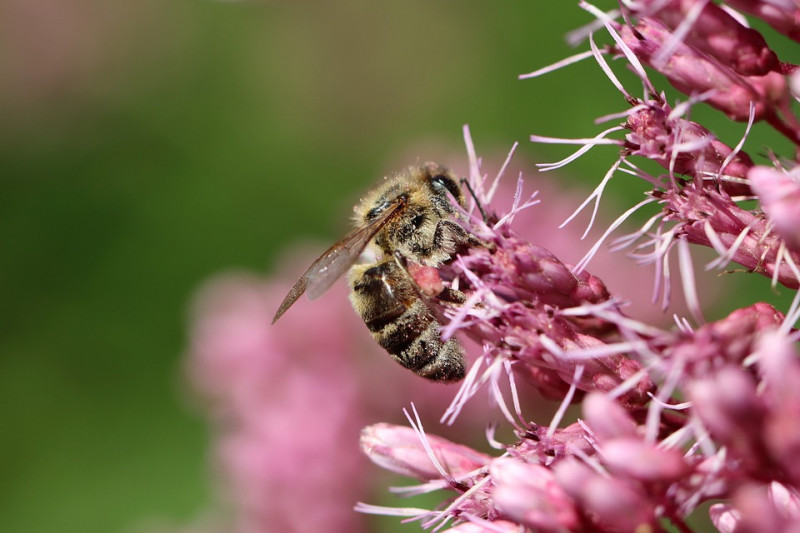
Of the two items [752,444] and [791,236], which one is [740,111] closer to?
[791,236]

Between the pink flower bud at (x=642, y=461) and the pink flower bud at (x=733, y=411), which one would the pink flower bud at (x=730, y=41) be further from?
the pink flower bud at (x=642, y=461)

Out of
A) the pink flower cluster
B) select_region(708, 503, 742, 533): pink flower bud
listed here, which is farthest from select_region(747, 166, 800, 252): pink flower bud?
select_region(708, 503, 742, 533): pink flower bud

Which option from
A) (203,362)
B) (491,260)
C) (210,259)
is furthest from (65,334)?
(491,260)

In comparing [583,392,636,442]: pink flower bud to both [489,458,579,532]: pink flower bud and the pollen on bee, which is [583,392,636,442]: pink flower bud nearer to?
[489,458,579,532]: pink flower bud

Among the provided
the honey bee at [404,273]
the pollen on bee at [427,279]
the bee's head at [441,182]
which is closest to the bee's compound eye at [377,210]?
the honey bee at [404,273]

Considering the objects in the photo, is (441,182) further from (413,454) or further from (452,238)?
(413,454)

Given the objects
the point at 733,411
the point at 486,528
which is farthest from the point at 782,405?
the point at 486,528
